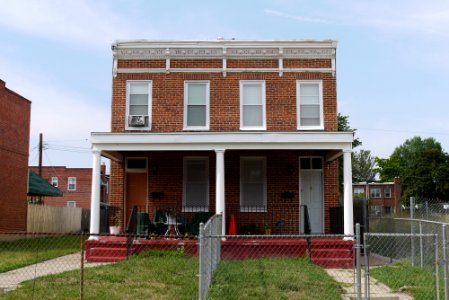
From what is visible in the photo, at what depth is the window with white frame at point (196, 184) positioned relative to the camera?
18625 millimetres

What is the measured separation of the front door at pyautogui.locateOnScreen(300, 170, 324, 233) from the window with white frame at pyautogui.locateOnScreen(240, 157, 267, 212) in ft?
4.30

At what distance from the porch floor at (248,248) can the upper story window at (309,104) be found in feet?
13.9

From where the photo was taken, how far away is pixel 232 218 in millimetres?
17359

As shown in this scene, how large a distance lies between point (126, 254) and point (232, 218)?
3572 millimetres

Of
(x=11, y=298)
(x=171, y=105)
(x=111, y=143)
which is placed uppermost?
(x=171, y=105)

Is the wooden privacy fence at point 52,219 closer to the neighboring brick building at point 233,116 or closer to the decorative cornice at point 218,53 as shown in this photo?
the neighboring brick building at point 233,116

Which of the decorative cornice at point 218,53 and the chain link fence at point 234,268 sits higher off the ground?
the decorative cornice at point 218,53

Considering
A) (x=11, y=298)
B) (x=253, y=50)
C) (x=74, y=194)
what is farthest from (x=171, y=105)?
(x=74, y=194)

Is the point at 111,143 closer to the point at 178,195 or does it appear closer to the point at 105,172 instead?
the point at 178,195

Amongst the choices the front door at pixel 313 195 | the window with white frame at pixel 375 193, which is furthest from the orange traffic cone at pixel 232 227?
the window with white frame at pixel 375 193

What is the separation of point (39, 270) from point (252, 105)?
28.0 feet

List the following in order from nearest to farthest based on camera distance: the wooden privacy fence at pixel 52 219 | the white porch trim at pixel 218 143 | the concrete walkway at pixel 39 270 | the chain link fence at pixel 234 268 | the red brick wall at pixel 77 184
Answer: the chain link fence at pixel 234 268, the concrete walkway at pixel 39 270, the white porch trim at pixel 218 143, the wooden privacy fence at pixel 52 219, the red brick wall at pixel 77 184

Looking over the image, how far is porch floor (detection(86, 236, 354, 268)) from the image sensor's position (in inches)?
609

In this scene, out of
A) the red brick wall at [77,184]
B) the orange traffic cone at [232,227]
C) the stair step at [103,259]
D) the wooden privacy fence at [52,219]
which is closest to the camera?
the stair step at [103,259]
